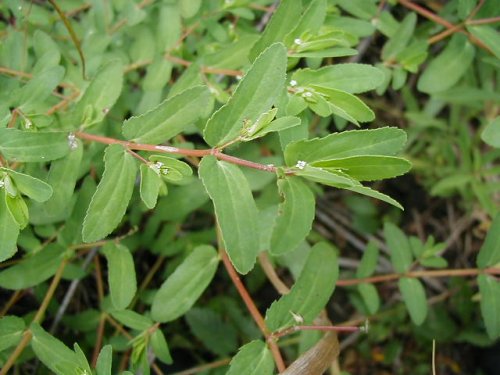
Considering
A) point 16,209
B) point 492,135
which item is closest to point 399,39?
point 492,135

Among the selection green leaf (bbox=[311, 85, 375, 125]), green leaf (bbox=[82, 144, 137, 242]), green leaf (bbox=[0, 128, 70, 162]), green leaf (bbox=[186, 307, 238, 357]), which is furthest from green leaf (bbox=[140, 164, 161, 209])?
green leaf (bbox=[186, 307, 238, 357])

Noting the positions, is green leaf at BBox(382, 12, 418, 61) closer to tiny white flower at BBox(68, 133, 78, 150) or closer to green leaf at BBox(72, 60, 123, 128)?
green leaf at BBox(72, 60, 123, 128)

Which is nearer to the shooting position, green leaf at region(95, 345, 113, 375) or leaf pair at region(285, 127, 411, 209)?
leaf pair at region(285, 127, 411, 209)

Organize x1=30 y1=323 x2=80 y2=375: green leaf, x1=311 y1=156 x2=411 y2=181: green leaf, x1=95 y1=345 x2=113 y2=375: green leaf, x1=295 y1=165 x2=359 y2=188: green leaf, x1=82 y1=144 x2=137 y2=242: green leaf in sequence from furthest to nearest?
x1=30 y1=323 x2=80 y2=375: green leaf
x1=95 y1=345 x2=113 y2=375: green leaf
x1=82 y1=144 x2=137 y2=242: green leaf
x1=311 y1=156 x2=411 y2=181: green leaf
x1=295 y1=165 x2=359 y2=188: green leaf

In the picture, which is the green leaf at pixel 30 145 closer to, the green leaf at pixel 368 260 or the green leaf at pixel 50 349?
the green leaf at pixel 50 349

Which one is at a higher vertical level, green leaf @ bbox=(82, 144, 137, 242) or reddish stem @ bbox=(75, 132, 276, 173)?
reddish stem @ bbox=(75, 132, 276, 173)

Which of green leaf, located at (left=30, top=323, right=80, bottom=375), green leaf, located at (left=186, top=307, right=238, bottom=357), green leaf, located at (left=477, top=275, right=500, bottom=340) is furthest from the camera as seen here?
green leaf, located at (left=186, top=307, right=238, bottom=357)

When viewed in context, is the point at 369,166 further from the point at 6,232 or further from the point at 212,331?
the point at 212,331
